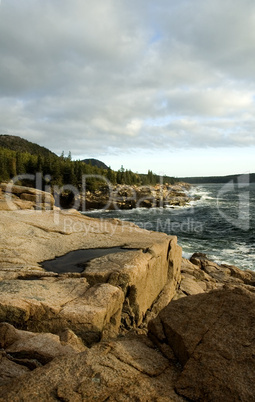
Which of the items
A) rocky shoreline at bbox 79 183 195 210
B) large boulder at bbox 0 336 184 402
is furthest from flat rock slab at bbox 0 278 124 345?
rocky shoreline at bbox 79 183 195 210

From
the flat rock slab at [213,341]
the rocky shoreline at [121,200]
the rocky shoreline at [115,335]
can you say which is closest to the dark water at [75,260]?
the rocky shoreline at [115,335]

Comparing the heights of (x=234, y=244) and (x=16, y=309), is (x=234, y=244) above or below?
below

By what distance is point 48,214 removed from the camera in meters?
14.6

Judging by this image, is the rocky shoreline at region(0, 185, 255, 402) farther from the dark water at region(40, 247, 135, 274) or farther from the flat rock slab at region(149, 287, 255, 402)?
the dark water at region(40, 247, 135, 274)

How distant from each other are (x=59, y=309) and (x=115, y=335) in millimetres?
1629

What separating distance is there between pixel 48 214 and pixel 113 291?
9194mm

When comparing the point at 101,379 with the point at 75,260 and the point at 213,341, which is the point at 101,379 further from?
the point at 75,260

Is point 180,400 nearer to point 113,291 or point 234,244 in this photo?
point 113,291

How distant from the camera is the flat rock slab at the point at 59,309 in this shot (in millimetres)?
5594

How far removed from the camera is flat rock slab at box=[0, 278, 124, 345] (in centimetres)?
559

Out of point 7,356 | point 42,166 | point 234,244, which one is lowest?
point 234,244

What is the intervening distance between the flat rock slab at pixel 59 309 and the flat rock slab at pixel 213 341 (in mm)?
1686

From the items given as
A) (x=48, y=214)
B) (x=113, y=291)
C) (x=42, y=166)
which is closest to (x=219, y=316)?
(x=113, y=291)
